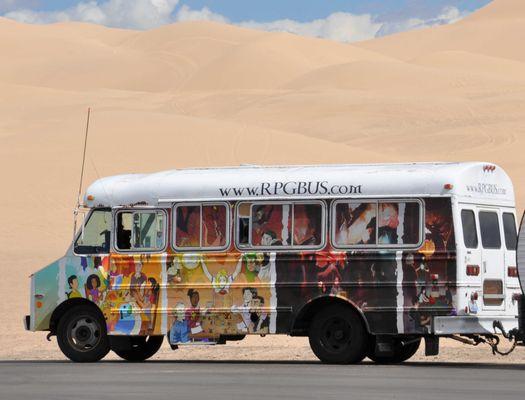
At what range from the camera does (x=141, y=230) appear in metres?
18.6

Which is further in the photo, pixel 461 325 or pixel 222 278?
pixel 222 278

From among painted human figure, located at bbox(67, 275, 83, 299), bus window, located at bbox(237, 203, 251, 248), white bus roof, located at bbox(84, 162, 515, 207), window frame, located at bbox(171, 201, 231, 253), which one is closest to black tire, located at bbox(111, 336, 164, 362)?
painted human figure, located at bbox(67, 275, 83, 299)

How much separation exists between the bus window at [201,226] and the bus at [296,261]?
17 millimetres

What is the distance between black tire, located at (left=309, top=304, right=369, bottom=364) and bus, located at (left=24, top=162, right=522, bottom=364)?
2 centimetres

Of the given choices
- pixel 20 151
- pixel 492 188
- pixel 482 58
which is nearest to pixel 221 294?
pixel 492 188

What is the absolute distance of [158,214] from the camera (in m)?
18.5

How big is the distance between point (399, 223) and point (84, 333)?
4358 mm

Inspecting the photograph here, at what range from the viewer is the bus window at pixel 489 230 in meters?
17.5

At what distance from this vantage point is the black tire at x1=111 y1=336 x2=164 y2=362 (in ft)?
64.0

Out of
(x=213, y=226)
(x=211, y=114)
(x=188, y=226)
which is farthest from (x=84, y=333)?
(x=211, y=114)

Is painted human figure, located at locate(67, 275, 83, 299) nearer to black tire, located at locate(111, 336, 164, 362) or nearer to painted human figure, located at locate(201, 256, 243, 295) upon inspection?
black tire, located at locate(111, 336, 164, 362)

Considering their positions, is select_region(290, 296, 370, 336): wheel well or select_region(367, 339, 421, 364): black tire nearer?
select_region(290, 296, 370, 336): wheel well

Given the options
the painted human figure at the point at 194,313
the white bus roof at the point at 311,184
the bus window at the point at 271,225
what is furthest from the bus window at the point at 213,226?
the painted human figure at the point at 194,313

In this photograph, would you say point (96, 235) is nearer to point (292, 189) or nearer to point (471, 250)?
point (292, 189)
